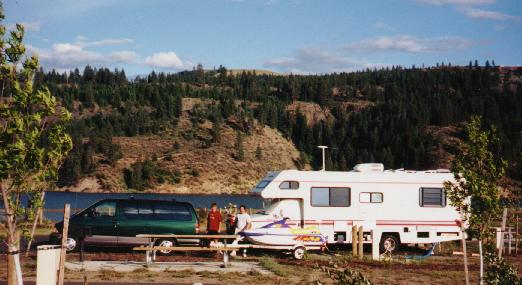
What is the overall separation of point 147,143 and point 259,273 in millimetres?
147398

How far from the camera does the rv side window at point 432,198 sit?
2573cm

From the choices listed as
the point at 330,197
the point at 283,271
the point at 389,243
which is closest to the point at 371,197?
the point at 330,197

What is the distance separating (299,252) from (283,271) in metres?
4.46

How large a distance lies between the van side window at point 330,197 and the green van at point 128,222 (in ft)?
14.4

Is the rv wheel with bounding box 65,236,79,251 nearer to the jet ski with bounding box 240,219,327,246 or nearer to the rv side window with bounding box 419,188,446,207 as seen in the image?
the jet ski with bounding box 240,219,327,246

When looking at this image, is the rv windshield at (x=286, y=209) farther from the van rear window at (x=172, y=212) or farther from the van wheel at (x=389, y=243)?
the van wheel at (x=389, y=243)

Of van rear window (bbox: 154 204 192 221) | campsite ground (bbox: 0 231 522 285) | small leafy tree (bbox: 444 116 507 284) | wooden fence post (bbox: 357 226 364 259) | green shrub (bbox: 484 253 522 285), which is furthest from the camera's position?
van rear window (bbox: 154 204 192 221)

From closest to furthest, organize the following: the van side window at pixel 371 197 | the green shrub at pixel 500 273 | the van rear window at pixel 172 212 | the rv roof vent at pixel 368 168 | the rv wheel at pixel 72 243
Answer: the green shrub at pixel 500 273, the rv wheel at pixel 72 243, the van rear window at pixel 172 212, the van side window at pixel 371 197, the rv roof vent at pixel 368 168

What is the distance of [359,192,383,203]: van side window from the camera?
2534 cm

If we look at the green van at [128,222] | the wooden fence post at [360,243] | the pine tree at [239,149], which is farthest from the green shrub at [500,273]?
the pine tree at [239,149]

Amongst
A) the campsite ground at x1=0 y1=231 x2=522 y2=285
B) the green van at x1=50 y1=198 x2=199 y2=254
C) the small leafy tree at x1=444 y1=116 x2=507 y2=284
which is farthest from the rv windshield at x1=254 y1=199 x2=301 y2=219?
the small leafy tree at x1=444 y1=116 x2=507 y2=284

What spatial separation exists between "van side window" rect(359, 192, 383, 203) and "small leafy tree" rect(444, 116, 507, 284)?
32.1 feet

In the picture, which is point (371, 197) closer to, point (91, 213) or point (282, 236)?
point (282, 236)

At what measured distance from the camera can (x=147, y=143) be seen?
162625mm
